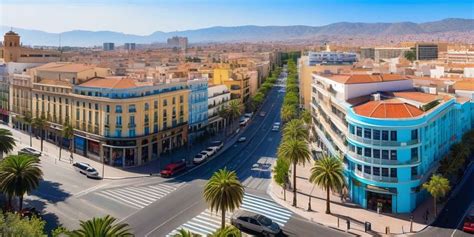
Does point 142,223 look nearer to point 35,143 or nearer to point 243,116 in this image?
point 35,143

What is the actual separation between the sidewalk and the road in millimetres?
1477

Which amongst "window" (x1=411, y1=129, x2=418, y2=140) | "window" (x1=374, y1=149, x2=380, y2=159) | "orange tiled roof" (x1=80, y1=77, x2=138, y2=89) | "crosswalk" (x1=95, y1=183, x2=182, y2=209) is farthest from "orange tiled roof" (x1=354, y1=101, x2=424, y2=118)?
"orange tiled roof" (x1=80, y1=77, x2=138, y2=89)

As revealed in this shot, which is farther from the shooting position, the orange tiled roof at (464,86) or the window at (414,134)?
the orange tiled roof at (464,86)

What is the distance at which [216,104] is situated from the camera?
4085 inches

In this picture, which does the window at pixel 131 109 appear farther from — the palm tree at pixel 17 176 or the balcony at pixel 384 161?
the balcony at pixel 384 161

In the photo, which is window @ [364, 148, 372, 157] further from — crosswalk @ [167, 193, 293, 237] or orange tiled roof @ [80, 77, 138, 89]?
orange tiled roof @ [80, 77, 138, 89]

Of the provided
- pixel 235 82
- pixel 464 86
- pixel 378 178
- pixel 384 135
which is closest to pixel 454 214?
pixel 378 178

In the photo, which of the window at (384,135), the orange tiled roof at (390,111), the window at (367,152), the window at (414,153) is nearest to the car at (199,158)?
the orange tiled roof at (390,111)

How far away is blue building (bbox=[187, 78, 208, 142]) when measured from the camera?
9019 centimetres

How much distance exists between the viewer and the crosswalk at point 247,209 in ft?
156

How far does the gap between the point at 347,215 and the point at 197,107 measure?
48029mm

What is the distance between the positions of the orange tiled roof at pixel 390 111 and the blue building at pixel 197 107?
41.6 metres

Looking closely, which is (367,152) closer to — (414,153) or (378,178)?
(378,178)

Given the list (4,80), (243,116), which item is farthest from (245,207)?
(4,80)
